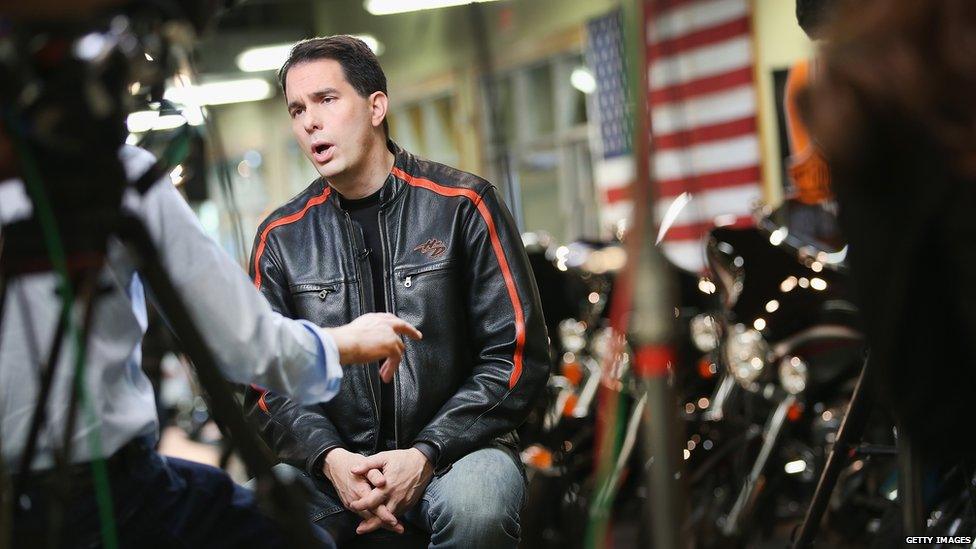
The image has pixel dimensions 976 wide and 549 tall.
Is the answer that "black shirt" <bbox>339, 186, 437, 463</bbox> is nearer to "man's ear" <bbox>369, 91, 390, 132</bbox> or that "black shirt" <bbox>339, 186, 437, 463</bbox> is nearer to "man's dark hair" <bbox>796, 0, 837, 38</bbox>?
"man's ear" <bbox>369, 91, 390, 132</bbox>

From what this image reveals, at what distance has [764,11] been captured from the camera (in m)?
7.16

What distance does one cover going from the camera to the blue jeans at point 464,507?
2100mm

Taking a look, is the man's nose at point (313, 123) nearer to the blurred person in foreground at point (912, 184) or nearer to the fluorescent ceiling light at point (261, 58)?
the blurred person in foreground at point (912, 184)

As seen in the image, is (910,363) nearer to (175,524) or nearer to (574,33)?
(175,524)

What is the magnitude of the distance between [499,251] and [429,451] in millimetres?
435

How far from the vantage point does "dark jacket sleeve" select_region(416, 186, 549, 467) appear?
2.21m

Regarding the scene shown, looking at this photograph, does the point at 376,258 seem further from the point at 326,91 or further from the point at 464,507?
the point at 464,507

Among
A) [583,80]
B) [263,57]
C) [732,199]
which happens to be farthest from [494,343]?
[263,57]

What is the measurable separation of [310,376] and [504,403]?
2.24ft

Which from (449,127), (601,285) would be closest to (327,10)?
(449,127)

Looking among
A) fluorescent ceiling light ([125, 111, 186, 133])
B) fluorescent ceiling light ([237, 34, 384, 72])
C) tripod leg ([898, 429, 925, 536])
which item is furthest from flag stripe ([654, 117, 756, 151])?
fluorescent ceiling light ([125, 111, 186, 133])

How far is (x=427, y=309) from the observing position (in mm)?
2301

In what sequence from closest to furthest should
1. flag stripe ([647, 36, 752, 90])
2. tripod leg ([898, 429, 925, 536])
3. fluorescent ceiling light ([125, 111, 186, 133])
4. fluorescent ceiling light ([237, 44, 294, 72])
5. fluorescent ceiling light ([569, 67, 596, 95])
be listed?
fluorescent ceiling light ([125, 111, 186, 133])
tripod leg ([898, 429, 925, 536])
flag stripe ([647, 36, 752, 90])
fluorescent ceiling light ([569, 67, 596, 95])
fluorescent ceiling light ([237, 44, 294, 72])

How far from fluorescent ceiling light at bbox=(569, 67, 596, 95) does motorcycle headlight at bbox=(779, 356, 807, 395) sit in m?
5.46
